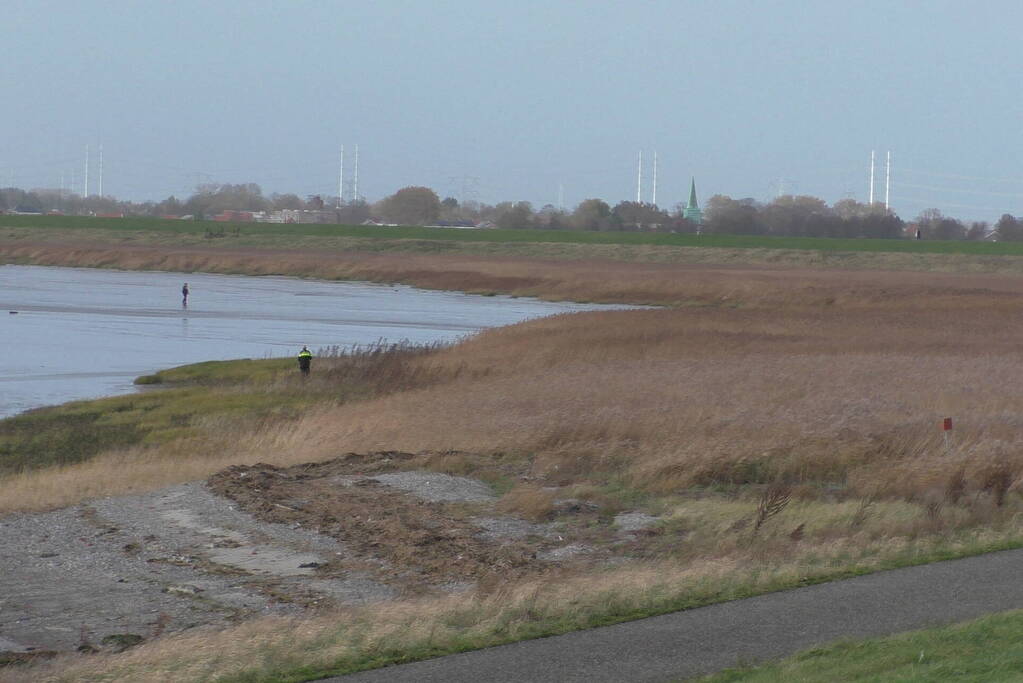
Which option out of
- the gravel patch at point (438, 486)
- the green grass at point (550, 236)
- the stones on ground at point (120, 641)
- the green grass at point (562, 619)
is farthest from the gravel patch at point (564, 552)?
the green grass at point (550, 236)

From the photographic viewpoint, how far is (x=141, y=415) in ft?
93.5

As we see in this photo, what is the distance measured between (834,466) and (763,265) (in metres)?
91.3

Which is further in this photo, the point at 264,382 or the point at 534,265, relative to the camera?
the point at 534,265

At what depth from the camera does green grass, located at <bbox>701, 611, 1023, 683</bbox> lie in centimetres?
765

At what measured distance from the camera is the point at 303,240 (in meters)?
141

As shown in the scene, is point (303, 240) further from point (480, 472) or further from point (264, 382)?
point (480, 472)

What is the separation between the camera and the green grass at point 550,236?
382ft

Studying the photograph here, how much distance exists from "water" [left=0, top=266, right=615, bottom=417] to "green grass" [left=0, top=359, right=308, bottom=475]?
1.63 metres

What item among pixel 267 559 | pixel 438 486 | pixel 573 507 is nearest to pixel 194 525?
pixel 267 559

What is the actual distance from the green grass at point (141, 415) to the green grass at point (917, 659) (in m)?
17.1

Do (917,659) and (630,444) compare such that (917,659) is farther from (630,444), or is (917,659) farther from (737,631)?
(630,444)

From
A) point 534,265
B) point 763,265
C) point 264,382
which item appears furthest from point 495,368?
point 763,265

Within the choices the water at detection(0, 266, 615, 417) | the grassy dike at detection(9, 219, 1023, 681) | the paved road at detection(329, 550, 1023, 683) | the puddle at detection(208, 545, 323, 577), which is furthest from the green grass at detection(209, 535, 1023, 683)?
the water at detection(0, 266, 615, 417)

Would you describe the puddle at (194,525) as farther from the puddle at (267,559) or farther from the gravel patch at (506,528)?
the gravel patch at (506,528)
